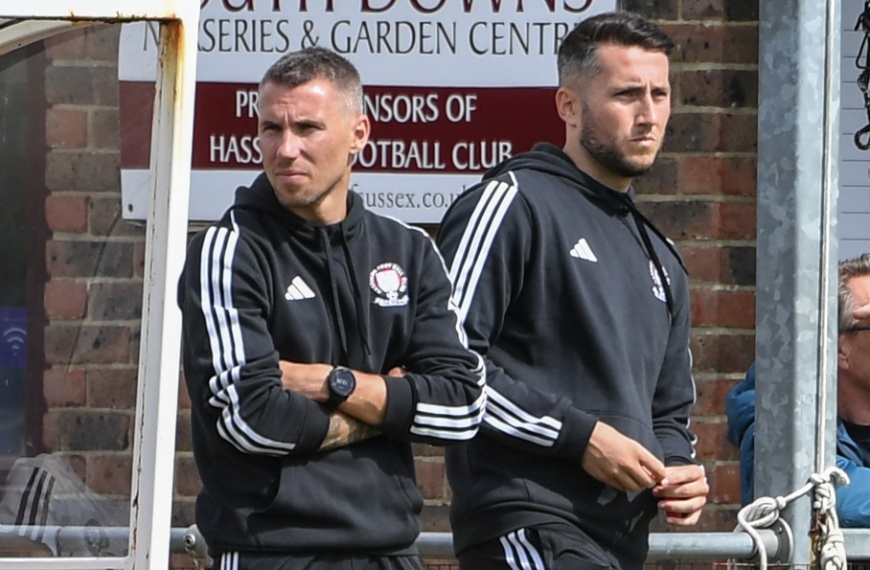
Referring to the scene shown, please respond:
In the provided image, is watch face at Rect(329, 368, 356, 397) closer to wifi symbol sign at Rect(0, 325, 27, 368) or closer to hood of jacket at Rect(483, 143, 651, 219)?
wifi symbol sign at Rect(0, 325, 27, 368)

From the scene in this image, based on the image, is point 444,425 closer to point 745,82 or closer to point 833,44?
point 833,44

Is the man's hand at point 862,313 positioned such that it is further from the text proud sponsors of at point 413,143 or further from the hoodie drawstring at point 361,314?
the hoodie drawstring at point 361,314

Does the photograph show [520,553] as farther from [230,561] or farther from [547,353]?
[230,561]

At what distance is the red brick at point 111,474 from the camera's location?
2.58 m

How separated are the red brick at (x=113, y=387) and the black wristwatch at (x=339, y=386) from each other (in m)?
0.49

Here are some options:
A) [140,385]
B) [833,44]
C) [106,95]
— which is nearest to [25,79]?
[106,95]

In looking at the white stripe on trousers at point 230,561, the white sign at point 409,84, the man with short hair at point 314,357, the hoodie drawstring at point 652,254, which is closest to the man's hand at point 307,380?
the man with short hair at point 314,357

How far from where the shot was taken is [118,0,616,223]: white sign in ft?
17.5

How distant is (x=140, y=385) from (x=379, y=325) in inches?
28.2

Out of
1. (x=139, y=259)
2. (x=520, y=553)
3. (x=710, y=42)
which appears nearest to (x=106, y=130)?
(x=139, y=259)

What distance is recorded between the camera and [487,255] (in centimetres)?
339

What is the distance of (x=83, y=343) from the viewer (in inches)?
104

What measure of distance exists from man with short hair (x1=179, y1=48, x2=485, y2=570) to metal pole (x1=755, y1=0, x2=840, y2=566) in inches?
38.3

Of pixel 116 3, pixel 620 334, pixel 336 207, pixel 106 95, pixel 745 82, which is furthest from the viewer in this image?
pixel 745 82
